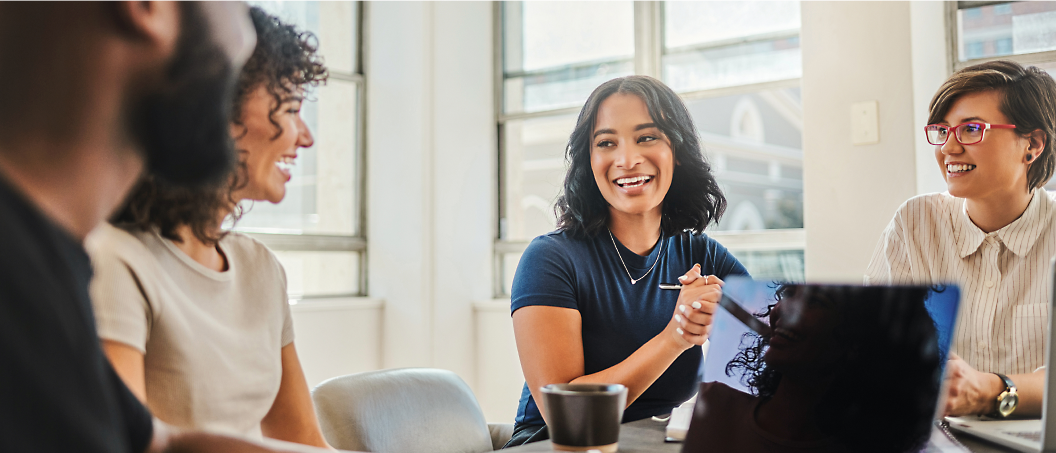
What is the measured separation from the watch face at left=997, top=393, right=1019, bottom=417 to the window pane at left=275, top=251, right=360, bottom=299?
2993 millimetres

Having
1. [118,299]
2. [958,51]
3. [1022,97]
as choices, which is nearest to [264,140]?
[118,299]

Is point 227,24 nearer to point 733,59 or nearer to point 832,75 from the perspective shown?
point 832,75

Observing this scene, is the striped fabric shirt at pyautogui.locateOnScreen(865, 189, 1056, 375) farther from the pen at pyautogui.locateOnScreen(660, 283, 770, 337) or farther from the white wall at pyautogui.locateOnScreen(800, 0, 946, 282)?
the white wall at pyautogui.locateOnScreen(800, 0, 946, 282)

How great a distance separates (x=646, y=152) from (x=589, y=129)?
152 millimetres

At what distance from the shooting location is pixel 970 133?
1.60 meters

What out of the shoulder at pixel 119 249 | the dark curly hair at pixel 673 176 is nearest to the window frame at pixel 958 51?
the dark curly hair at pixel 673 176

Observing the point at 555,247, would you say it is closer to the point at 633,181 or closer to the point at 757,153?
the point at 633,181

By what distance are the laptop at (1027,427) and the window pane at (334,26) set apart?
332 centimetres

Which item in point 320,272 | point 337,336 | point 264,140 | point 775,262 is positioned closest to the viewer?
point 264,140

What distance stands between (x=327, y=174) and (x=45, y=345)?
347cm

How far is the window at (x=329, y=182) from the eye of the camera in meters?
3.53

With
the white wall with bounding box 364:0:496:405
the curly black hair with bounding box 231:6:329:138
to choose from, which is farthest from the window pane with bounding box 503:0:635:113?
the curly black hair with bounding box 231:6:329:138

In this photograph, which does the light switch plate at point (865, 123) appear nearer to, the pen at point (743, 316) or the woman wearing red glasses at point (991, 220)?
the woman wearing red glasses at point (991, 220)

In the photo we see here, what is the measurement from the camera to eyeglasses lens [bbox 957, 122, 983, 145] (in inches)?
62.5
